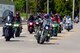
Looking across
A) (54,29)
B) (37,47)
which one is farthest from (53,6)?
(37,47)

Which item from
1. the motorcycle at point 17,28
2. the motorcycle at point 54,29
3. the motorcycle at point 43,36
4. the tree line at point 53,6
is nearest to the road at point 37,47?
the motorcycle at point 43,36

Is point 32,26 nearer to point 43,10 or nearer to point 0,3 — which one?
point 0,3

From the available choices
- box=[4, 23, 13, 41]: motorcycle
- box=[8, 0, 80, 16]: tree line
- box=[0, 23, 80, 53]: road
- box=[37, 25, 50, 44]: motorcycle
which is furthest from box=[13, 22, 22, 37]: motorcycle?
box=[8, 0, 80, 16]: tree line

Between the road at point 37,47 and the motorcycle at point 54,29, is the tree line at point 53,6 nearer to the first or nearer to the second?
the motorcycle at point 54,29

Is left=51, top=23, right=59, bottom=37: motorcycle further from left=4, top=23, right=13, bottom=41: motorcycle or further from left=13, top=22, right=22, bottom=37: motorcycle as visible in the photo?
left=4, top=23, right=13, bottom=41: motorcycle

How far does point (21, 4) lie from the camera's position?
103250 mm

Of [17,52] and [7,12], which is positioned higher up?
[7,12]

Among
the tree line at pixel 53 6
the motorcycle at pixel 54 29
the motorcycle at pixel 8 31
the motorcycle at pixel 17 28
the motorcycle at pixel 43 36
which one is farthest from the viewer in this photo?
the tree line at pixel 53 6

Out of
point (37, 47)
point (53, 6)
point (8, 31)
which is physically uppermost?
point (53, 6)

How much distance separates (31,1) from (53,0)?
31.3 ft

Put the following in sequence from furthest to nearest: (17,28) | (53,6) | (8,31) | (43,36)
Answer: (53,6), (17,28), (8,31), (43,36)

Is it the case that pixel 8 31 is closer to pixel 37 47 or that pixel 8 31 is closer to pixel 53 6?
pixel 37 47

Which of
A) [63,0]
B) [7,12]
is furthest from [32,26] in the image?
[63,0]

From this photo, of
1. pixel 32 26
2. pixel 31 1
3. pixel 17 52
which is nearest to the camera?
pixel 17 52
